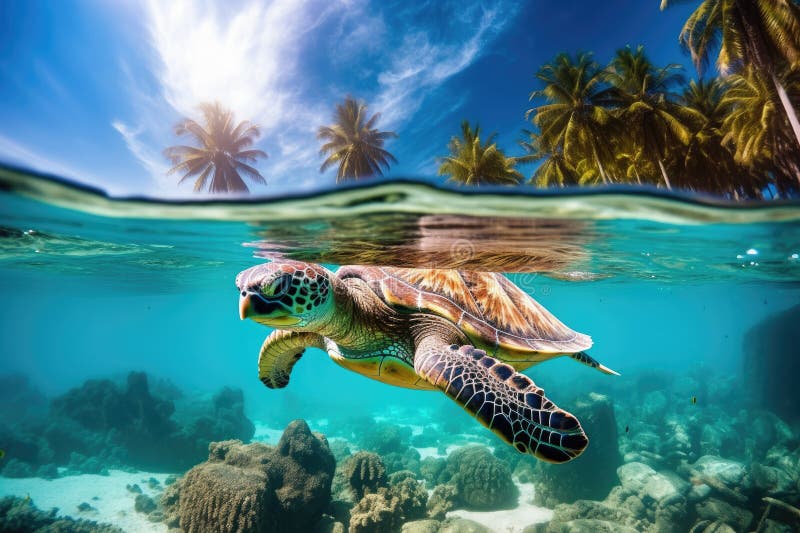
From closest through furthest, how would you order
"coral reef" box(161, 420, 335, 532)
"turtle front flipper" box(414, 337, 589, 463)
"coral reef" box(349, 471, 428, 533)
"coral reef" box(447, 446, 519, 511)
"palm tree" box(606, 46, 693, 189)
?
1. "turtle front flipper" box(414, 337, 589, 463)
2. "coral reef" box(161, 420, 335, 532)
3. "coral reef" box(349, 471, 428, 533)
4. "coral reef" box(447, 446, 519, 511)
5. "palm tree" box(606, 46, 693, 189)

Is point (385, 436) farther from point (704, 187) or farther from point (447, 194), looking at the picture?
point (704, 187)

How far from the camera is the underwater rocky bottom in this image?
764 cm

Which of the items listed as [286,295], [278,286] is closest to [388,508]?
[286,295]

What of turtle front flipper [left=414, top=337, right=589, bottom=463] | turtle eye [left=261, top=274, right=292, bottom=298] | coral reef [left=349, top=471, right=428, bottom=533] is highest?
turtle eye [left=261, top=274, right=292, bottom=298]

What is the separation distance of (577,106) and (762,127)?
7.57 metres

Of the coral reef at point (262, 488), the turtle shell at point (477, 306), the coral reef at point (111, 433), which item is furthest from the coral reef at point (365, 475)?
the coral reef at point (111, 433)

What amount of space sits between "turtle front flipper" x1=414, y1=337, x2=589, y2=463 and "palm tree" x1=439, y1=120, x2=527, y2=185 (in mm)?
20769

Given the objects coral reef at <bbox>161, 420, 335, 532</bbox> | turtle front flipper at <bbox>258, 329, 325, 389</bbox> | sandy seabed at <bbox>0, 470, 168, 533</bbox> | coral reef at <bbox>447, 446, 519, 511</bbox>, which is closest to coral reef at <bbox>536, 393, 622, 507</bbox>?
coral reef at <bbox>447, 446, 519, 511</bbox>

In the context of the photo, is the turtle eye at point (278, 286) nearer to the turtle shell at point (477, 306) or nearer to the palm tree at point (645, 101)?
the turtle shell at point (477, 306)

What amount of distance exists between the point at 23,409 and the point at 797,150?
4331 centimetres

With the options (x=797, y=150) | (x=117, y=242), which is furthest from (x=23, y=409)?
(x=797, y=150)

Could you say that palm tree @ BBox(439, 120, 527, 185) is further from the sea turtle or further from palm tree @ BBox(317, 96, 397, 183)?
the sea turtle

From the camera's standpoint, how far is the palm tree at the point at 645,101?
1922 centimetres

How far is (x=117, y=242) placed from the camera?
32.3 ft
